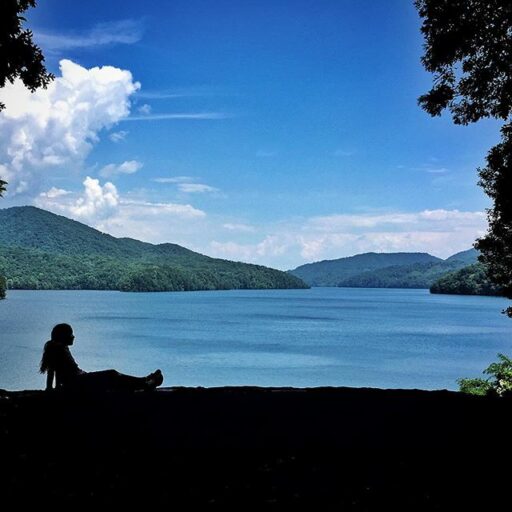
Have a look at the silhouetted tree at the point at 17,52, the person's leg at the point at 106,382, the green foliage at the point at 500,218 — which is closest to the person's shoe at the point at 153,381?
the person's leg at the point at 106,382

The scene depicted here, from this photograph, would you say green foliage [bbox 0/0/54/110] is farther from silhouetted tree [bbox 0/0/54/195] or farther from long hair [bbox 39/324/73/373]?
long hair [bbox 39/324/73/373]

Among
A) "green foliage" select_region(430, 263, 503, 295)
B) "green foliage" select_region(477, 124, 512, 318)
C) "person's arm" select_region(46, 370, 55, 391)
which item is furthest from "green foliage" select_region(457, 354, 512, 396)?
"green foliage" select_region(430, 263, 503, 295)

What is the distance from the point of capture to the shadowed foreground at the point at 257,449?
4.59 metres

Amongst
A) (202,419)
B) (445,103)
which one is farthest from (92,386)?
(445,103)

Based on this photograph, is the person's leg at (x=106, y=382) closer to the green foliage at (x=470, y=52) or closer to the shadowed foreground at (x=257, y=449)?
the shadowed foreground at (x=257, y=449)

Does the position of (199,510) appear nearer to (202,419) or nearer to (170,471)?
(170,471)

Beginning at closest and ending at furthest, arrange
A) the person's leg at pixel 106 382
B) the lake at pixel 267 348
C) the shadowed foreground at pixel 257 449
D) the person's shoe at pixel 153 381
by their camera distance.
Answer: the shadowed foreground at pixel 257 449 → the person's leg at pixel 106 382 → the person's shoe at pixel 153 381 → the lake at pixel 267 348

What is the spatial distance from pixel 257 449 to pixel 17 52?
6.87m

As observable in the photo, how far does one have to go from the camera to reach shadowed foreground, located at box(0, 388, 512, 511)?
459 cm

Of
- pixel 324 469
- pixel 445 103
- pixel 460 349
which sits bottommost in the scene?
pixel 460 349

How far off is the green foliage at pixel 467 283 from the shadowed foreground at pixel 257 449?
131 meters

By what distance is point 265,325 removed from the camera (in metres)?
77.7

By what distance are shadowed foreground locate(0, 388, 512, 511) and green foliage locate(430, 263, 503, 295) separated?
130597mm

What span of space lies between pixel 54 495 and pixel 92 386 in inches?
131
